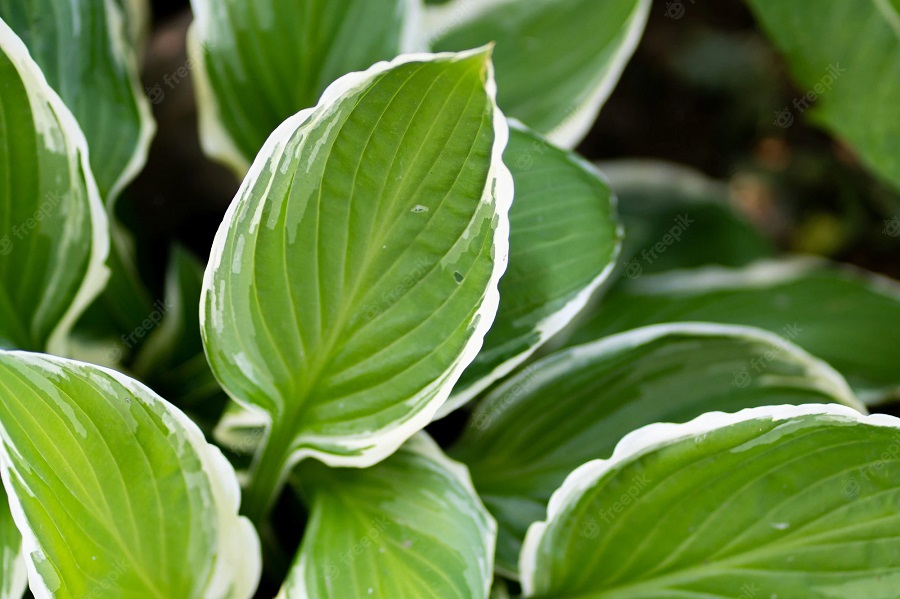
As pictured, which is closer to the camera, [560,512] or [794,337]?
[560,512]

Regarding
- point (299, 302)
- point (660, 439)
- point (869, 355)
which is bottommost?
point (869, 355)

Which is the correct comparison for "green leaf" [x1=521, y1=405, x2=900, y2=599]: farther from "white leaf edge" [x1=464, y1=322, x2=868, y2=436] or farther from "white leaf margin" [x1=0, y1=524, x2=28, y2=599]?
"white leaf margin" [x1=0, y1=524, x2=28, y2=599]

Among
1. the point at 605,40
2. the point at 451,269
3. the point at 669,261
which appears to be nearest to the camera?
the point at 451,269

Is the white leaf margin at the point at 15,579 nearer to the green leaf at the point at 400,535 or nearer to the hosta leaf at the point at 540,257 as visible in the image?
the green leaf at the point at 400,535

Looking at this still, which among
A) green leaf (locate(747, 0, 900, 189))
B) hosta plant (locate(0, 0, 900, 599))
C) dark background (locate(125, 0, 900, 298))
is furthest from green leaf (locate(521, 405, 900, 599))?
dark background (locate(125, 0, 900, 298))

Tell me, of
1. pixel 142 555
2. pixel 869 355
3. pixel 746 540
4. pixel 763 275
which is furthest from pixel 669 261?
pixel 142 555

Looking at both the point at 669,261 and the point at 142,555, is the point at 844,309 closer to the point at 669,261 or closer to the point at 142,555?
the point at 669,261
